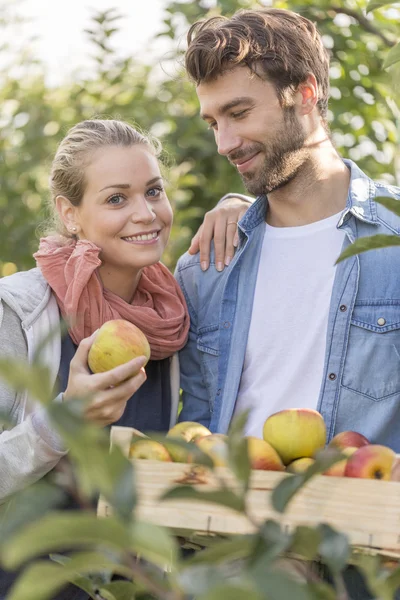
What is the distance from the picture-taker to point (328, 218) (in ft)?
7.91

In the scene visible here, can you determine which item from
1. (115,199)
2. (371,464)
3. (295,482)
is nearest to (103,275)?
(115,199)

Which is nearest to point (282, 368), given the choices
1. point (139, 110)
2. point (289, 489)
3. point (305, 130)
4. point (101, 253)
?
point (101, 253)

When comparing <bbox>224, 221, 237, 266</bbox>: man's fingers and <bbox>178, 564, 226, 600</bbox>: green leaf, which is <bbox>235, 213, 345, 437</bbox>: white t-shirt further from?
<bbox>178, 564, 226, 600</bbox>: green leaf

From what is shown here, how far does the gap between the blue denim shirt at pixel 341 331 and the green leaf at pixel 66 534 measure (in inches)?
59.1

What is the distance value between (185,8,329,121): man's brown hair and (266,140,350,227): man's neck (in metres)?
0.21

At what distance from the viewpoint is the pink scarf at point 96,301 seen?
86.8 inches

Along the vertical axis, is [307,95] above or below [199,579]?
below

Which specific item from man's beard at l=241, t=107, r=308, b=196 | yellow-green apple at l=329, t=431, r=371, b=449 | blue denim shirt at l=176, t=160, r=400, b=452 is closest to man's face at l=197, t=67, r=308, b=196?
man's beard at l=241, t=107, r=308, b=196

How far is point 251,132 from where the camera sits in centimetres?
245

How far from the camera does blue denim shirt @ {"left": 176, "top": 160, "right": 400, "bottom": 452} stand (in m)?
2.15

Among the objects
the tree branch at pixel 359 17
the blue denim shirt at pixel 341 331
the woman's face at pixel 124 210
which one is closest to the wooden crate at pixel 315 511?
the blue denim shirt at pixel 341 331

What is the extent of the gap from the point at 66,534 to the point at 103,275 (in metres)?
1.70

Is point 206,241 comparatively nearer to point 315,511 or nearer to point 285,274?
point 285,274

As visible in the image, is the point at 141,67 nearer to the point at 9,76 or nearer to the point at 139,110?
the point at 139,110
